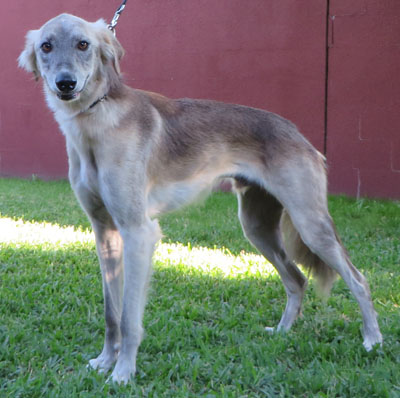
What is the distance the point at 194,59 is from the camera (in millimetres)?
8805

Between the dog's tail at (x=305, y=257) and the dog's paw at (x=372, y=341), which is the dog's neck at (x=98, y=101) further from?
the dog's paw at (x=372, y=341)

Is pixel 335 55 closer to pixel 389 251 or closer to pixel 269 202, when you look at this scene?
pixel 389 251

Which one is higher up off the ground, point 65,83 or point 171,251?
point 65,83

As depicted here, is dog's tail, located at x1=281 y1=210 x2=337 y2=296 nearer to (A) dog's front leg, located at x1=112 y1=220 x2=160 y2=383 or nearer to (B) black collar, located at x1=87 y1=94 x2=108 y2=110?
(A) dog's front leg, located at x1=112 y1=220 x2=160 y2=383

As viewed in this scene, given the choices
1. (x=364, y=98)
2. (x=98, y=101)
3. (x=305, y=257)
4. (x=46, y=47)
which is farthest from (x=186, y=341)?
(x=364, y=98)

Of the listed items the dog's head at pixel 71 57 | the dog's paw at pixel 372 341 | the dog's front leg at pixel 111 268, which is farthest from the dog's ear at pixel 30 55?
the dog's paw at pixel 372 341

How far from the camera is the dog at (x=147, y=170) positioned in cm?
285

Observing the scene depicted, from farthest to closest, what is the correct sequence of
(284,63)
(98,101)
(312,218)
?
(284,63)
(312,218)
(98,101)

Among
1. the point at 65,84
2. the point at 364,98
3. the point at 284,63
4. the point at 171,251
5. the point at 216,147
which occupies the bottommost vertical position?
the point at 171,251

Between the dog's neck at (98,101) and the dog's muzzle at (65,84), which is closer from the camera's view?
the dog's muzzle at (65,84)

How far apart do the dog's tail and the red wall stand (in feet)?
13.9

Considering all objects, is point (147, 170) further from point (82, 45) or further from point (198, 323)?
point (198, 323)

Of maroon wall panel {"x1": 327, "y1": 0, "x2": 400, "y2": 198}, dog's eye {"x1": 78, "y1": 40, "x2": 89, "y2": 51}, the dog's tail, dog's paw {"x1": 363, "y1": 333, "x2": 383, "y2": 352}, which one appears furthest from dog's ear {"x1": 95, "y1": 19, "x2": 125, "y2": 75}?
maroon wall panel {"x1": 327, "y1": 0, "x2": 400, "y2": 198}

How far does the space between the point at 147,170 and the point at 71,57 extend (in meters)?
0.71
